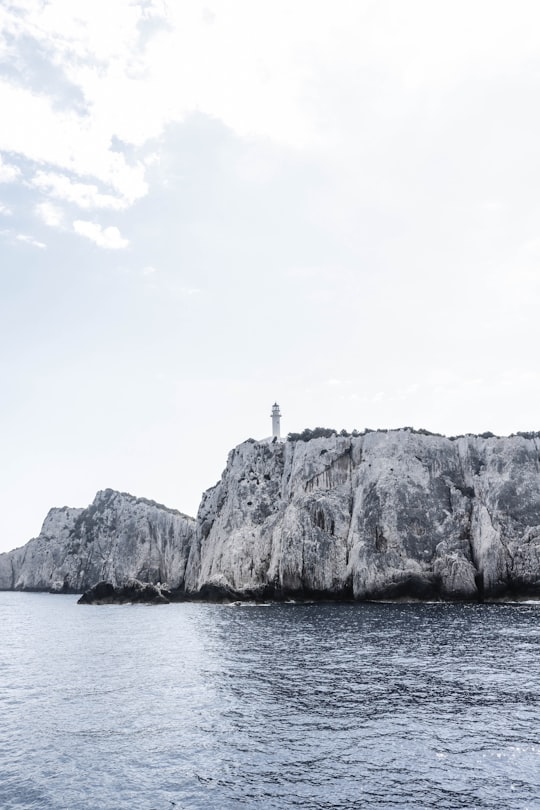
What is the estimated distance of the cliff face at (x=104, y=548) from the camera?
10688 cm

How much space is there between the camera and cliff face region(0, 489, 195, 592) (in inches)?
4208

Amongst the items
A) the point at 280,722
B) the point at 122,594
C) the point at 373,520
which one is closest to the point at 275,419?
the point at 373,520

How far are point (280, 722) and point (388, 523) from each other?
5122 centimetres

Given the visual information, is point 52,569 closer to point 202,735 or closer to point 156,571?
point 156,571

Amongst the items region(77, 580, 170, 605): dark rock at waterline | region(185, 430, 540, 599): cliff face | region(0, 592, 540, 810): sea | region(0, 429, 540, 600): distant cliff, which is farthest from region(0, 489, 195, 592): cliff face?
region(0, 592, 540, 810): sea

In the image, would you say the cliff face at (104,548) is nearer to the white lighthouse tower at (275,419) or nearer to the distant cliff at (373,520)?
the distant cliff at (373,520)

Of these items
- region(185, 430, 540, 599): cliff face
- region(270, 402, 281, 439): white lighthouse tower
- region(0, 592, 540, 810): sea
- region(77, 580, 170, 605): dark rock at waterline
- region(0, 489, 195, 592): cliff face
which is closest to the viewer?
region(0, 592, 540, 810): sea

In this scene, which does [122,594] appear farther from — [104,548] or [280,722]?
[280,722]

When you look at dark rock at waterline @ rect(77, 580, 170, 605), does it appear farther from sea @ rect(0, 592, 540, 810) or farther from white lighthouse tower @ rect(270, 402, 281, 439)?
sea @ rect(0, 592, 540, 810)

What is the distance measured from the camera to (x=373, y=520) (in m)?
71.3

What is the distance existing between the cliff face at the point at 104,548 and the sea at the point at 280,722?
216 ft

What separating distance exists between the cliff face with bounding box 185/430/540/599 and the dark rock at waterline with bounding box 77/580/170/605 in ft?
26.9

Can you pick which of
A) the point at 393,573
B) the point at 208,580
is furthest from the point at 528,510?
the point at 208,580

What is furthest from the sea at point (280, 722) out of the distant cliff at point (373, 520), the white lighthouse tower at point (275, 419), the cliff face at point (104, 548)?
the cliff face at point (104, 548)
